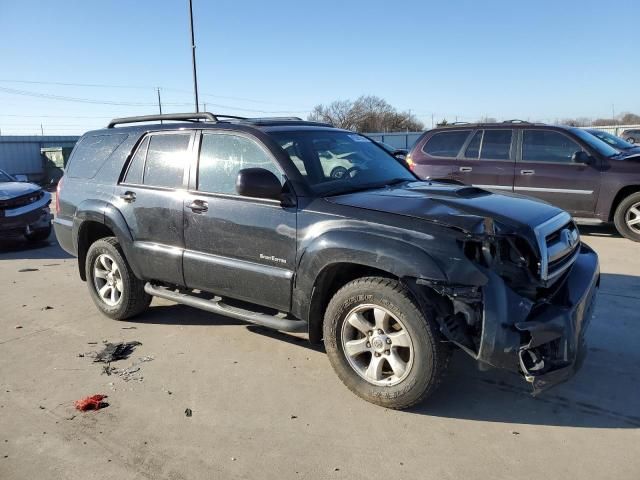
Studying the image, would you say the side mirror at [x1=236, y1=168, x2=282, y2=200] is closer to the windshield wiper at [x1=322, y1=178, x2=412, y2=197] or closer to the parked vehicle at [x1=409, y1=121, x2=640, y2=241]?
the windshield wiper at [x1=322, y1=178, x2=412, y2=197]

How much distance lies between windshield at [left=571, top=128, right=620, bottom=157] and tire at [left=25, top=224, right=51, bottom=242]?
9583 millimetres

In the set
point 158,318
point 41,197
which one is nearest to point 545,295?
point 158,318

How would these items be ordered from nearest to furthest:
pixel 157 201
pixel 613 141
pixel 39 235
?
pixel 157 201 → pixel 613 141 → pixel 39 235

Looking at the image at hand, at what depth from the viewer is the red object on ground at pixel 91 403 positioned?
357 centimetres

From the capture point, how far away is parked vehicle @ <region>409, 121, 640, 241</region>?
26.5 feet

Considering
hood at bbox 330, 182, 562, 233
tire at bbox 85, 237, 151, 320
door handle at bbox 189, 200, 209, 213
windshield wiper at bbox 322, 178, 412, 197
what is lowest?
tire at bbox 85, 237, 151, 320

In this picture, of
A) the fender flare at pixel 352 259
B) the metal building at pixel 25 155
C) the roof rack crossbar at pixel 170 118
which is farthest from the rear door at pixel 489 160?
the metal building at pixel 25 155

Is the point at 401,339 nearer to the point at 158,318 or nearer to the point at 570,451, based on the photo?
the point at 570,451

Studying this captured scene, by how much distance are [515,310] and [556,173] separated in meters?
6.29

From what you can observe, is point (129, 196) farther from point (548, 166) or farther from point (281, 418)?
point (548, 166)

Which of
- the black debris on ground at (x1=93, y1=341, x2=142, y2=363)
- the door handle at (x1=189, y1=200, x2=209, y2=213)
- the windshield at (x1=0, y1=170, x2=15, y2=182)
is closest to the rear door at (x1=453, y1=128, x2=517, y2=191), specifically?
the door handle at (x1=189, y1=200, x2=209, y2=213)

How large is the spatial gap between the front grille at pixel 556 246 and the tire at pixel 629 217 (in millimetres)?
5022

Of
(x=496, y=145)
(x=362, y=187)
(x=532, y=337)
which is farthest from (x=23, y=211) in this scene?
(x=532, y=337)

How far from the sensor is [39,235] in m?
9.90
